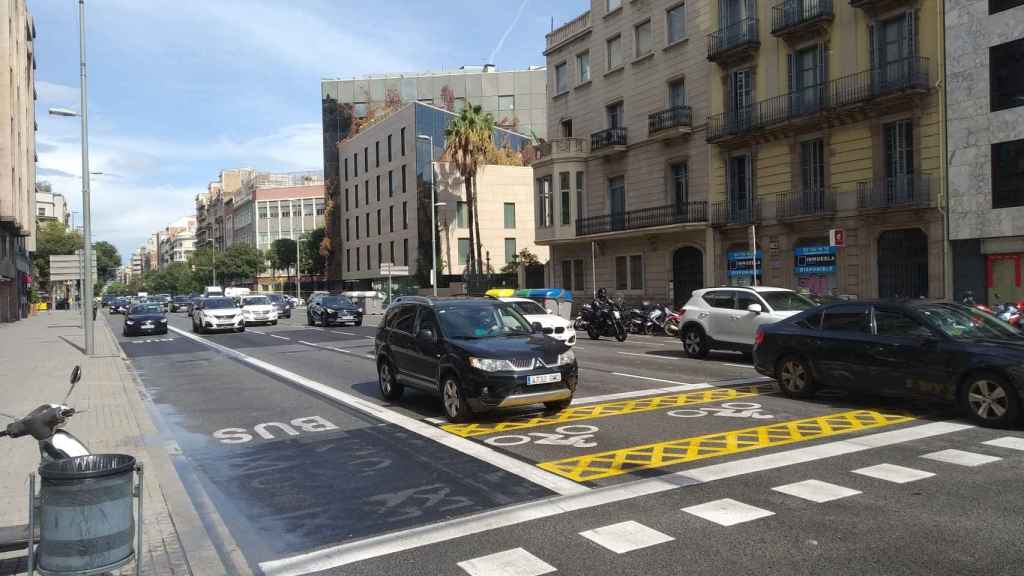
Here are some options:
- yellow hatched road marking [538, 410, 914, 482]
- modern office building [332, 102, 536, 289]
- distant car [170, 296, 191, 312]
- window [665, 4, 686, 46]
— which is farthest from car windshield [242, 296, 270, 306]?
distant car [170, 296, 191, 312]

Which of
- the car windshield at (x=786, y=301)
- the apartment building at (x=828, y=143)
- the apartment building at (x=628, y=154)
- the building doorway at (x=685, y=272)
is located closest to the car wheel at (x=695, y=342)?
the car windshield at (x=786, y=301)

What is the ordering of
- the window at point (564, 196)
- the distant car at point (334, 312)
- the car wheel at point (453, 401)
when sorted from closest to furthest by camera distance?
the car wheel at point (453, 401) → the distant car at point (334, 312) → the window at point (564, 196)

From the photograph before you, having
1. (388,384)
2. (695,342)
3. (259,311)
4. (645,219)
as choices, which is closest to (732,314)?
(695,342)

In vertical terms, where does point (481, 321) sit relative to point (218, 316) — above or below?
above

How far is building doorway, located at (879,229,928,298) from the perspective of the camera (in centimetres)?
2358

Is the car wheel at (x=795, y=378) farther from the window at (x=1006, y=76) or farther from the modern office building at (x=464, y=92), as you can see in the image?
the modern office building at (x=464, y=92)

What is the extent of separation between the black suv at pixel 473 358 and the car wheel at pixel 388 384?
0.05 ft

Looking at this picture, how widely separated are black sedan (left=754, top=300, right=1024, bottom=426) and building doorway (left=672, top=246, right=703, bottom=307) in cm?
2077

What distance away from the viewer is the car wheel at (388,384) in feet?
40.1

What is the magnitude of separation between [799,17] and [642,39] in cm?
936

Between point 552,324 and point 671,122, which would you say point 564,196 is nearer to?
point 671,122

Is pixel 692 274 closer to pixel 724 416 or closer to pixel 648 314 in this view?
pixel 648 314

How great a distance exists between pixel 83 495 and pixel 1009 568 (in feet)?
17.8

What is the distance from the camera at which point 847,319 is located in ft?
35.6
